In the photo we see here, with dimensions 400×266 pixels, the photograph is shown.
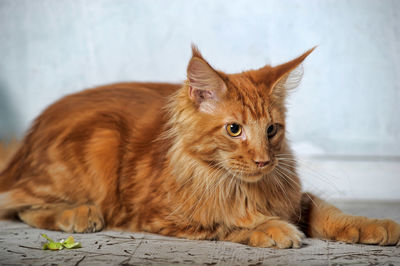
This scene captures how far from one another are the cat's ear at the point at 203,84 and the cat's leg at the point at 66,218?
806 mm

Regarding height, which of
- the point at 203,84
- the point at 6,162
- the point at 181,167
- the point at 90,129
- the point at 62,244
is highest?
the point at 203,84

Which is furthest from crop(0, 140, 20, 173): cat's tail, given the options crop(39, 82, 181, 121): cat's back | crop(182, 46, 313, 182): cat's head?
crop(182, 46, 313, 182): cat's head

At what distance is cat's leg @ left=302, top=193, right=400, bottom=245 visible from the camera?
8.12 feet

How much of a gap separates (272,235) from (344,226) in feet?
1.24

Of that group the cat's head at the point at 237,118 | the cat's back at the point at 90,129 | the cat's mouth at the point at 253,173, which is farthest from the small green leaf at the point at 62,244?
the cat's mouth at the point at 253,173

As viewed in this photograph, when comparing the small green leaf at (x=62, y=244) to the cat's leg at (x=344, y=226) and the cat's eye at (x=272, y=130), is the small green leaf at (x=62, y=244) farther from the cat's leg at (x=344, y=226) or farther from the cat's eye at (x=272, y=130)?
the cat's leg at (x=344, y=226)

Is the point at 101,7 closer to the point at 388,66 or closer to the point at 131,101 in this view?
the point at 131,101

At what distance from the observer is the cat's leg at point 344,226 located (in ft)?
8.12

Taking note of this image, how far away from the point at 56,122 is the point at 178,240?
0.95 metres

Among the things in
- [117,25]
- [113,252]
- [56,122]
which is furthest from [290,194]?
[117,25]

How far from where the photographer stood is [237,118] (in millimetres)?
2393

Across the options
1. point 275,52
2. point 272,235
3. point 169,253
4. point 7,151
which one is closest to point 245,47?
point 275,52

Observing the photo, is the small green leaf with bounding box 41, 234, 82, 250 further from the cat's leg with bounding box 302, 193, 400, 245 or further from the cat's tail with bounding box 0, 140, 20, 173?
the cat's leg with bounding box 302, 193, 400, 245

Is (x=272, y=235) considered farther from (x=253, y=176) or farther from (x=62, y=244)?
(x=62, y=244)
